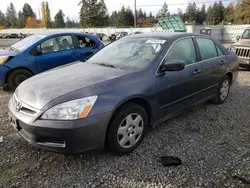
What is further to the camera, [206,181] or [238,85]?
[238,85]

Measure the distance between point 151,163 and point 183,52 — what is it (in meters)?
1.91

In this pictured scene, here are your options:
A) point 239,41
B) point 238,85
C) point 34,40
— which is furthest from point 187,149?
point 239,41

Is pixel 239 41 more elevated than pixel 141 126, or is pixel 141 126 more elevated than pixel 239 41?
pixel 239 41

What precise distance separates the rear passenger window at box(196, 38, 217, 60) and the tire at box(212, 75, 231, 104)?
26.2 inches

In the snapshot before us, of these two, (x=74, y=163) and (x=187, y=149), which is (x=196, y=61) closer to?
(x=187, y=149)

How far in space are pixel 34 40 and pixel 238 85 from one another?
5.75 meters

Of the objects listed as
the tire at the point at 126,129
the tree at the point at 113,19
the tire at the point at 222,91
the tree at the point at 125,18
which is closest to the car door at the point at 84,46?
the tire at the point at 222,91

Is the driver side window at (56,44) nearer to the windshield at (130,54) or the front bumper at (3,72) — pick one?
the front bumper at (3,72)

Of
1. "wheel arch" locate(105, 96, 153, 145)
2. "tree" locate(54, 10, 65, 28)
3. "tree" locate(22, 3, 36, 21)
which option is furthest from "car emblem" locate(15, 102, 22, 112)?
"tree" locate(22, 3, 36, 21)

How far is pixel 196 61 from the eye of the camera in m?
4.11

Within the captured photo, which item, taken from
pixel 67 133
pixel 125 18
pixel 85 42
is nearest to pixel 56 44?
pixel 85 42

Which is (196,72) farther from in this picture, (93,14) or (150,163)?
(93,14)

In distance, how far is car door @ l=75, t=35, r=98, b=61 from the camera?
6.89m

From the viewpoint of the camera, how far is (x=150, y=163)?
2.96 metres
